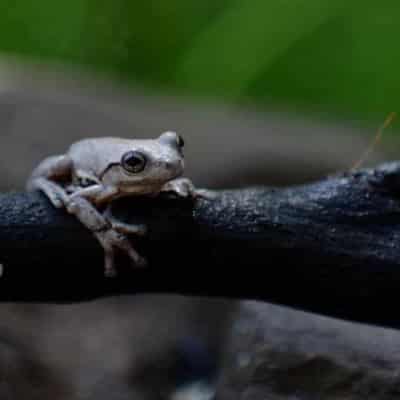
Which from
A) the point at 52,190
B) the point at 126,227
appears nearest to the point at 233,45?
the point at 52,190

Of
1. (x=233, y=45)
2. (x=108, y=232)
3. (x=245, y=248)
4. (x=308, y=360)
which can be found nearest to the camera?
(x=108, y=232)

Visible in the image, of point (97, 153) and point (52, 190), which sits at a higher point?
point (97, 153)

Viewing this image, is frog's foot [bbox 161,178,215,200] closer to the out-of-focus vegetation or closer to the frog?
the frog

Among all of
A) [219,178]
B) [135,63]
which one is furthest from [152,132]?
[135,63]

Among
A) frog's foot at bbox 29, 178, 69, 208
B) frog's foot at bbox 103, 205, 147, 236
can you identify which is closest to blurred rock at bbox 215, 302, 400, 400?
frog's foot at bbox 103, 205, 147, 236

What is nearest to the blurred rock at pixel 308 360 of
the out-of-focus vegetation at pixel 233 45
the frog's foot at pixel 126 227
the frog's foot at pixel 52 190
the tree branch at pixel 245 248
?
the tree branch at pixel 245 248

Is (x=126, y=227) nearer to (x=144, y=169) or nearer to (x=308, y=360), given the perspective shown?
(x=144, y=169)
